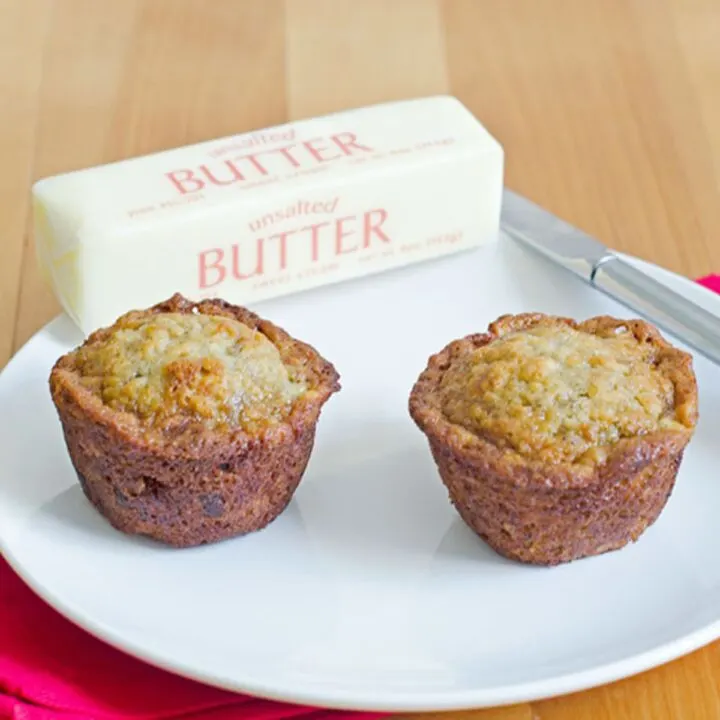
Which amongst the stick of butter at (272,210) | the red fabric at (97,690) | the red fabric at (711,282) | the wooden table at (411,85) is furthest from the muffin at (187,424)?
the red fabric at (711,282)

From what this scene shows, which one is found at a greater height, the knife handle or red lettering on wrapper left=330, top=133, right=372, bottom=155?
red lettering on wrapper left=330, top=133, right=372, bottom=155

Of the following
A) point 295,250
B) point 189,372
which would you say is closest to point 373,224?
point 295,250

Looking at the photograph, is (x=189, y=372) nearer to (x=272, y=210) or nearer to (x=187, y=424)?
(x=187, y=424)

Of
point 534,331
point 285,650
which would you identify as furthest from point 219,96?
point 285,650

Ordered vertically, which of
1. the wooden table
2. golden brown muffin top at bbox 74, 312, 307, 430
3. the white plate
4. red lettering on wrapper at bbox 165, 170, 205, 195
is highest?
golden brown muffin top at bbox 74, 312, 307, 430

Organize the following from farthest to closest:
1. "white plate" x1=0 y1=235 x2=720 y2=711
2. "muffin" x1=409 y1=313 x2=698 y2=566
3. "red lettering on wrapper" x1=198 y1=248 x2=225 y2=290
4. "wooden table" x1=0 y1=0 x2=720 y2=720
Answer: "wooden table" x1=0 y1=0 x2=720 y2=720 < "red lettering on wrapper" x1=198 y1=248 x2=225 y2=290 < "muffin" x1=409 y1=313 x2=698 y2=566 < "white plate" x1=0 y1=235 x2=720 y2=711

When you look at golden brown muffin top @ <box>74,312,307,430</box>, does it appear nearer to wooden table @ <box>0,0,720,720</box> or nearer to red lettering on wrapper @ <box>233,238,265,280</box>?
red lettering on wrapper @ <box>233,238,265,280</box>

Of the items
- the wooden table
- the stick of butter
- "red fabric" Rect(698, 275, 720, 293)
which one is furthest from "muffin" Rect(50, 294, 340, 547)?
"red fabric" Rect(698, 275, 720, 293)
